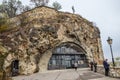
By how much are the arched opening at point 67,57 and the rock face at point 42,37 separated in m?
0.76

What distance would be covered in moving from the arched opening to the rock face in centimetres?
76

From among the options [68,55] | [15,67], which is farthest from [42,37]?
[15,67]

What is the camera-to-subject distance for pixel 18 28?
28.1m

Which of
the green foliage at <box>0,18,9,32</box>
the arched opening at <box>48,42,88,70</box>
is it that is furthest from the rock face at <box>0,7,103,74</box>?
the green foliage at <box>0,18,9,32</box>

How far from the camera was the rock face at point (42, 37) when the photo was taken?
82.5 ft

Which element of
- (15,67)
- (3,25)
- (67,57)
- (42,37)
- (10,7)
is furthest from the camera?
(10,7)

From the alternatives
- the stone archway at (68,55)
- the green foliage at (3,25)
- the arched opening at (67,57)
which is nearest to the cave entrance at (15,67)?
the stone archway at (68,55)

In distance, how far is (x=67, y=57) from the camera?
3008 centimetres

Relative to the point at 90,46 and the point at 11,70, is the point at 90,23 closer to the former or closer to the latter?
the point at 90,46

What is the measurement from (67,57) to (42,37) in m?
6.05

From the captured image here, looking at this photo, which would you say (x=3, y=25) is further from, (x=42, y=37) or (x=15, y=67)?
(x=42, y=37)

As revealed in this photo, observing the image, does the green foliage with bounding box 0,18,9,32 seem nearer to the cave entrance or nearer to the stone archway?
the cave entrance

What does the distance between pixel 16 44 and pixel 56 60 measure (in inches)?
287

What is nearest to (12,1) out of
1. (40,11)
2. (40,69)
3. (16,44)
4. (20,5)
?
(20,5)
